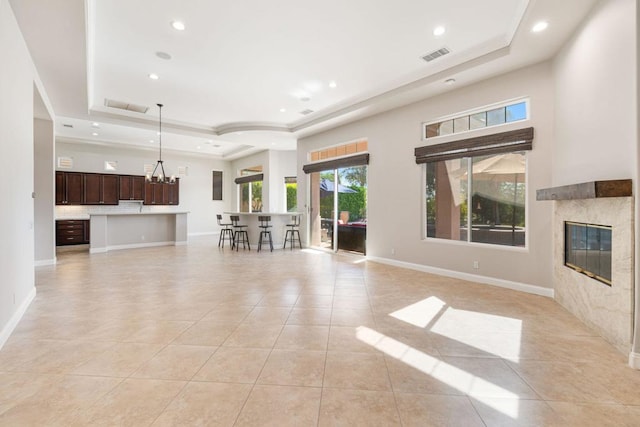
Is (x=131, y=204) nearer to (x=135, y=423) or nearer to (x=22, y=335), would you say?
(x=22, y=335)

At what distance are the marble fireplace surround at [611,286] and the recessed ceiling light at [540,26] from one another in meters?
2.03

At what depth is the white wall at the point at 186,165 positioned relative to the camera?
9.76m

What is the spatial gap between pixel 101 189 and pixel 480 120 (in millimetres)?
10975

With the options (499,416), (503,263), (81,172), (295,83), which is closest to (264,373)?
(499,416)

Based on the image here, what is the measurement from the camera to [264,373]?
7.22 ft

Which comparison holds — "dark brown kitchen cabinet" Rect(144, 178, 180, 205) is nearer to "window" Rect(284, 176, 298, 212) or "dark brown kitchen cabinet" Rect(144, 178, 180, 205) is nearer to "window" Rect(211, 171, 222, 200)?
"window" Rect(211, 171, 222, 200)

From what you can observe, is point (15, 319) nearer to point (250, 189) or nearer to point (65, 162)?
point (65, 162)

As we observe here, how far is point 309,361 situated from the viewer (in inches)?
93.7

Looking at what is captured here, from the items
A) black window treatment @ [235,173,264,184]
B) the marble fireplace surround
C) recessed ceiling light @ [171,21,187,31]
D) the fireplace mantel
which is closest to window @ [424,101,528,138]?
the marble fireplace surround

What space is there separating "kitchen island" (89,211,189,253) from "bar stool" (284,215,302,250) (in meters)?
3.33

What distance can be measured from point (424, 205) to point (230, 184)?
31.9 ft

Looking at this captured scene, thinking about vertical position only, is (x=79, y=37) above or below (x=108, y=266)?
above

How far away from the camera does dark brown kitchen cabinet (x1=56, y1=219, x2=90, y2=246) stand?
8.48 metres

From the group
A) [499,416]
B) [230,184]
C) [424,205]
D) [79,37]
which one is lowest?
[499,416]
